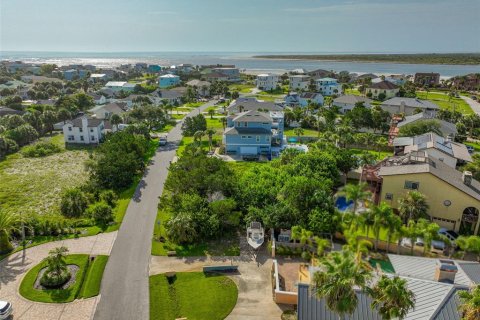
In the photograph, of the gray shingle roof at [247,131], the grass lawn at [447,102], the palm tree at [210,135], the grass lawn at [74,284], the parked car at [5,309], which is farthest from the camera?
the grass lawn at [447,102]

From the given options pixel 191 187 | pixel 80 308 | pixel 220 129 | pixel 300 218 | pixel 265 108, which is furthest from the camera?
pixel 265 108

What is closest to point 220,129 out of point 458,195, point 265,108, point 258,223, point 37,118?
point 265,108

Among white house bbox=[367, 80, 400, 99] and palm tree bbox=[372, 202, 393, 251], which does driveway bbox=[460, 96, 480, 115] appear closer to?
white house bbox=[367, 80, 400, 99]

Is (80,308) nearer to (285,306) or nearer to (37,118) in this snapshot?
(285,306)

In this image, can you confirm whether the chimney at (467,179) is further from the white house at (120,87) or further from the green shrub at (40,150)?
the white house at (120,87)

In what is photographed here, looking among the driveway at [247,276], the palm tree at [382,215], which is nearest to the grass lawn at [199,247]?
the driveway at [247,276]

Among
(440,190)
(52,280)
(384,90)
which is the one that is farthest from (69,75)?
(440,190)

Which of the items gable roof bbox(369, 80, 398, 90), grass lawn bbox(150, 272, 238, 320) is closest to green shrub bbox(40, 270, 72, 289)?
grass lawn bbox(150, 272, 238, 320)

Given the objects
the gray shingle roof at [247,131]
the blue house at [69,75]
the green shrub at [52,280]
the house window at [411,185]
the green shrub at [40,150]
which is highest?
the blue house at [69,75]
